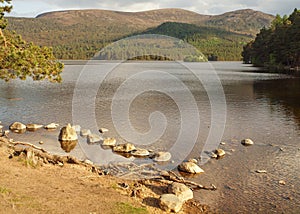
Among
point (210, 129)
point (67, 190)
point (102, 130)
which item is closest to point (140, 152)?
point (102, 130)

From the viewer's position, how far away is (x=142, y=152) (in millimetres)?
23766

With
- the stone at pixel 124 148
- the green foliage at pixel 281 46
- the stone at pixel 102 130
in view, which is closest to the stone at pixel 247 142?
the stone at pixel 124 148

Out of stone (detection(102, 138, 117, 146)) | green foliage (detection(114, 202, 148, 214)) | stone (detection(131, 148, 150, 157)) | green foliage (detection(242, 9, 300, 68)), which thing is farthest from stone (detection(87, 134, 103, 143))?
green foliage (detection(242, 9, 300, 68))

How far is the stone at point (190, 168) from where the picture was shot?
19.9 metres

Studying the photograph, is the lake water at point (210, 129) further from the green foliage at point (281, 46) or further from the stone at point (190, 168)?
the green foliage at point (281, 46)

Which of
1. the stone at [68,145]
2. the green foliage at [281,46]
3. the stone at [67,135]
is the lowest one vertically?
the stone at [68,145]

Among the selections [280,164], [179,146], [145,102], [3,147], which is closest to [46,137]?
[3,147]

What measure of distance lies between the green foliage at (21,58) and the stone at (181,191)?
443 inches

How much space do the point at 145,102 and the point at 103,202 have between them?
36.1m

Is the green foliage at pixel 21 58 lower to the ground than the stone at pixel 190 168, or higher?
higher

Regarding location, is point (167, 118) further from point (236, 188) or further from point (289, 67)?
point (289, 67)

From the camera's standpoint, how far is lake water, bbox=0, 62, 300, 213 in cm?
1747

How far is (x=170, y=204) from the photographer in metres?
14.3

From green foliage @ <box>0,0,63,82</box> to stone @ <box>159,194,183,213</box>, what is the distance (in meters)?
11.6
